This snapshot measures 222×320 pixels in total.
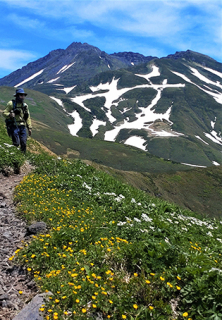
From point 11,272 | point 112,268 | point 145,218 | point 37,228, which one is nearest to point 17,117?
point 37,228

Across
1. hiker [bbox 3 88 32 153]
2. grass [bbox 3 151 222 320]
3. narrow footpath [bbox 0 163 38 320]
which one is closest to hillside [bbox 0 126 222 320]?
grass [bbox 3 151 222 320]

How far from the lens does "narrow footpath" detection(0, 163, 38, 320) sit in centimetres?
467

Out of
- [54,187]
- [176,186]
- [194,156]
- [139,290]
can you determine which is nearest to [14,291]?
[139,290]

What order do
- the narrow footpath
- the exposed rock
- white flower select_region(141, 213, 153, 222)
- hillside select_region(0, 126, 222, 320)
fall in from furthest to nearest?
white flower select_region(141, 213, 153, 222) < the exposed rock < the narrow footpath < hillside select_region(0, 126, 222, 320)

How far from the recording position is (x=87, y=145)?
14488cm

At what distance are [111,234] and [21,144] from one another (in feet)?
30.9

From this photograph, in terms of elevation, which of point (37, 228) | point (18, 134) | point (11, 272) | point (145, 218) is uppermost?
point (18, 134)

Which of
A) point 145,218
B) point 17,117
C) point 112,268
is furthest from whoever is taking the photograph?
point 17,117

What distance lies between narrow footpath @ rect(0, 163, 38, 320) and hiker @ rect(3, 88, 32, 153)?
6.01m

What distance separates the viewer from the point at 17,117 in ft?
45.0

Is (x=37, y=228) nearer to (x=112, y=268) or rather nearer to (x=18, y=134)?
(x=112, y=268)

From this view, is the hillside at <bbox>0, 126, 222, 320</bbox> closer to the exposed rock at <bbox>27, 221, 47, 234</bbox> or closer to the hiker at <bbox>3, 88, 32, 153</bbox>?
the exposed rock at <bbox>27, 221, 47, 234</bbox>

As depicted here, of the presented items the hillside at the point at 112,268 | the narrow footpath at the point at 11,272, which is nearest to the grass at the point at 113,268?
the hillside at the point at 112,268

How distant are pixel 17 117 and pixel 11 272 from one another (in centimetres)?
990
